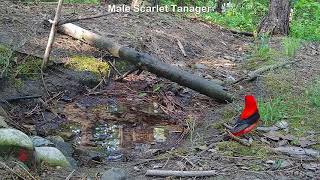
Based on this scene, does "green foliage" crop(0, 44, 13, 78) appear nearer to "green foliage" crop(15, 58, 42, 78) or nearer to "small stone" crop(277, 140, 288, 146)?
"green foliage" crop(15, 58, 42, 78)

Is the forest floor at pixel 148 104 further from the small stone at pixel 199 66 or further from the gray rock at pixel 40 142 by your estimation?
the gray rock at pixel 40 142

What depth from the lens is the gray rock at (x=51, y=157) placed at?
11.7ft

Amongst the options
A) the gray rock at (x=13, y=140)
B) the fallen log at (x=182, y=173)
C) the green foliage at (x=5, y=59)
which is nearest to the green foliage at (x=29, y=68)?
the green foliage at (x=5, y=59)

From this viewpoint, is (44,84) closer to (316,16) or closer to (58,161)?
(58,161)

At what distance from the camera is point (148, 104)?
557 cm

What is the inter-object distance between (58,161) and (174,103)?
219 centimetres

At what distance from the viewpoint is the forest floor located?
12.5 ft

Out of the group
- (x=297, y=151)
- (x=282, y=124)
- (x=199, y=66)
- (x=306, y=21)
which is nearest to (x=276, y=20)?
(x=306, y=21)

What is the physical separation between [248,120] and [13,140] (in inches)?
83.5

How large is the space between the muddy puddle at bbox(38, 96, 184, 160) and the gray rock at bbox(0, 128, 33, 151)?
1032mm

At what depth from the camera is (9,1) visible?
8.25 metres

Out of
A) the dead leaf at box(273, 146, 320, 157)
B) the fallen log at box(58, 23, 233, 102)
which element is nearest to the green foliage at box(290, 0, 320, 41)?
the fallen log at box(58, 23, 233, 102)

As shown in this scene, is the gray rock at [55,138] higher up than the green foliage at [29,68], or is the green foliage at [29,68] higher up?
the green foliage at [29,68]

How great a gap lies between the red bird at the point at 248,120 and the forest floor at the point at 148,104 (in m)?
0.13
